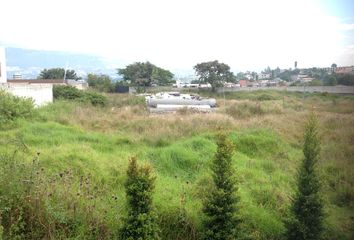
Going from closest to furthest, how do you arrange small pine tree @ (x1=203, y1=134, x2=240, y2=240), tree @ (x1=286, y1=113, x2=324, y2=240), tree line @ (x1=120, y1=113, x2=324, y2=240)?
tree line @ (x1=120, y1=113, x2=324, y2=240) → small pine tree @ (x1=203, y1=134, x2=240, y2=240) → tree @ (x1=286, y1=113, x2=324, y2=240)

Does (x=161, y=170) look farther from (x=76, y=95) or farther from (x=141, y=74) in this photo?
(x=141, y=74)

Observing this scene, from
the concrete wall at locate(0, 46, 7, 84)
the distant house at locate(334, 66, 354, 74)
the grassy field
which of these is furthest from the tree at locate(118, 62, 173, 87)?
the distant house at locate(334, 66, 354, 74)

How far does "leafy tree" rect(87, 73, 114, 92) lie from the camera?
37.7 metres

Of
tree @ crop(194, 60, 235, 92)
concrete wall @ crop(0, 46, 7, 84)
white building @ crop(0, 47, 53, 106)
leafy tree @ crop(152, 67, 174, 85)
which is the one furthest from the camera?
leafy tree @ crop(152, 67, 174, 85)

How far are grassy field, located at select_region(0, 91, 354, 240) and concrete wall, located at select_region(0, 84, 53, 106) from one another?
2.78 meters

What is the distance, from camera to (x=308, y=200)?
20.6ft

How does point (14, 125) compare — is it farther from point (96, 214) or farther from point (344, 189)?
point (344, 189)

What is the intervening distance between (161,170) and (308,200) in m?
3.72

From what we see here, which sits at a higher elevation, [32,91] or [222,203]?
[32,91]

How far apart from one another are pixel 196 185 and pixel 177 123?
5.67 metres

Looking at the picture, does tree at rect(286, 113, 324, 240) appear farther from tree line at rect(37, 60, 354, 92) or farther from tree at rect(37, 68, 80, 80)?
tree at rect(37, 68, 80, 80)

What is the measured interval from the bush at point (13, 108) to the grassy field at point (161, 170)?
394mm

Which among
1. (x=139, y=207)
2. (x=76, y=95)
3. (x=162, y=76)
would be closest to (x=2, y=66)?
(x=76, y=95)

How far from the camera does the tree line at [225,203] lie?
5.32 m
